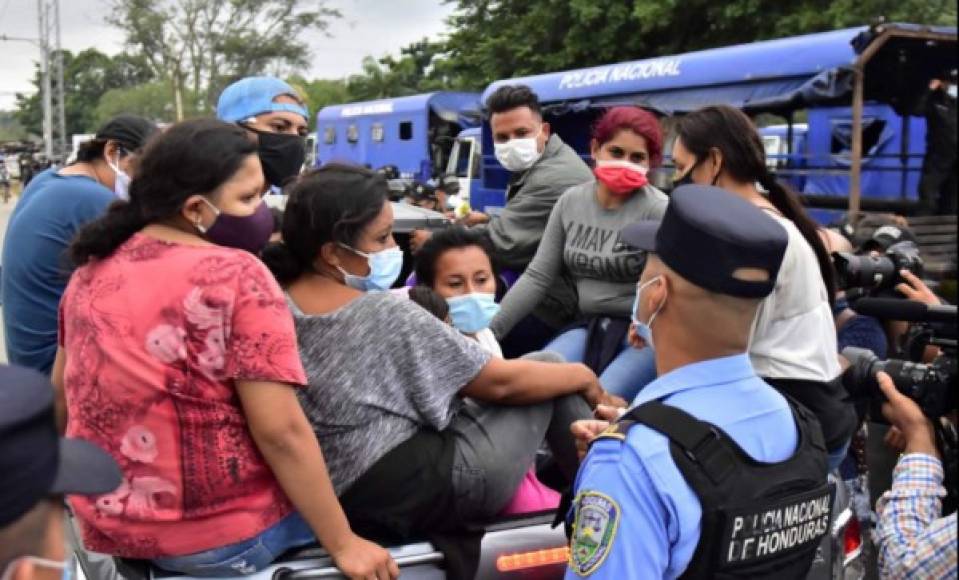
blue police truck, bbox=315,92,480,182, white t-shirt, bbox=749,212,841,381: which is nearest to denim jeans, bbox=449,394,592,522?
white t-shirt, bbox=749,212,841,381

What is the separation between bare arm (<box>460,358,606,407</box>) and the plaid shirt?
0.97m

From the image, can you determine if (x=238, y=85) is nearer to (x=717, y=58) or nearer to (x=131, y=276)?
(x=131, y=276)

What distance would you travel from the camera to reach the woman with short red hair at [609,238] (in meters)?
3.66

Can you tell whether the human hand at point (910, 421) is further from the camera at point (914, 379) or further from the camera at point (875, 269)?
the camera at point (875, 269)

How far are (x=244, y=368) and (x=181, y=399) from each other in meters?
0.16

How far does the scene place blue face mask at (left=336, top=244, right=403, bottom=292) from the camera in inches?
103

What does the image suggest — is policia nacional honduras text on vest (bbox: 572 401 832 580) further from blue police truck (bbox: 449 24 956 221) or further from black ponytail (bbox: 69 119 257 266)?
blue police truck (bbox: 449 24 956 221)

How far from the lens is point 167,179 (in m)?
2.32

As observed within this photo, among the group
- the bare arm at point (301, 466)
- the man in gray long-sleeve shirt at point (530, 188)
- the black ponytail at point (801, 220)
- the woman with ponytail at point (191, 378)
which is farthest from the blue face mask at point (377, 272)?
the man in gray long-sleeve shirt at point (530, 188)

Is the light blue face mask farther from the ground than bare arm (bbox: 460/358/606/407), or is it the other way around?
the light blue face mask

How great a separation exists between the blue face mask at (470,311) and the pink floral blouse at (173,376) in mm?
1111

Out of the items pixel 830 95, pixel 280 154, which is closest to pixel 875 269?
pixel 280 154

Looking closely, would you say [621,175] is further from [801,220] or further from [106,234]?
[106,234]

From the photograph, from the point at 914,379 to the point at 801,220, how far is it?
1.08 metres
